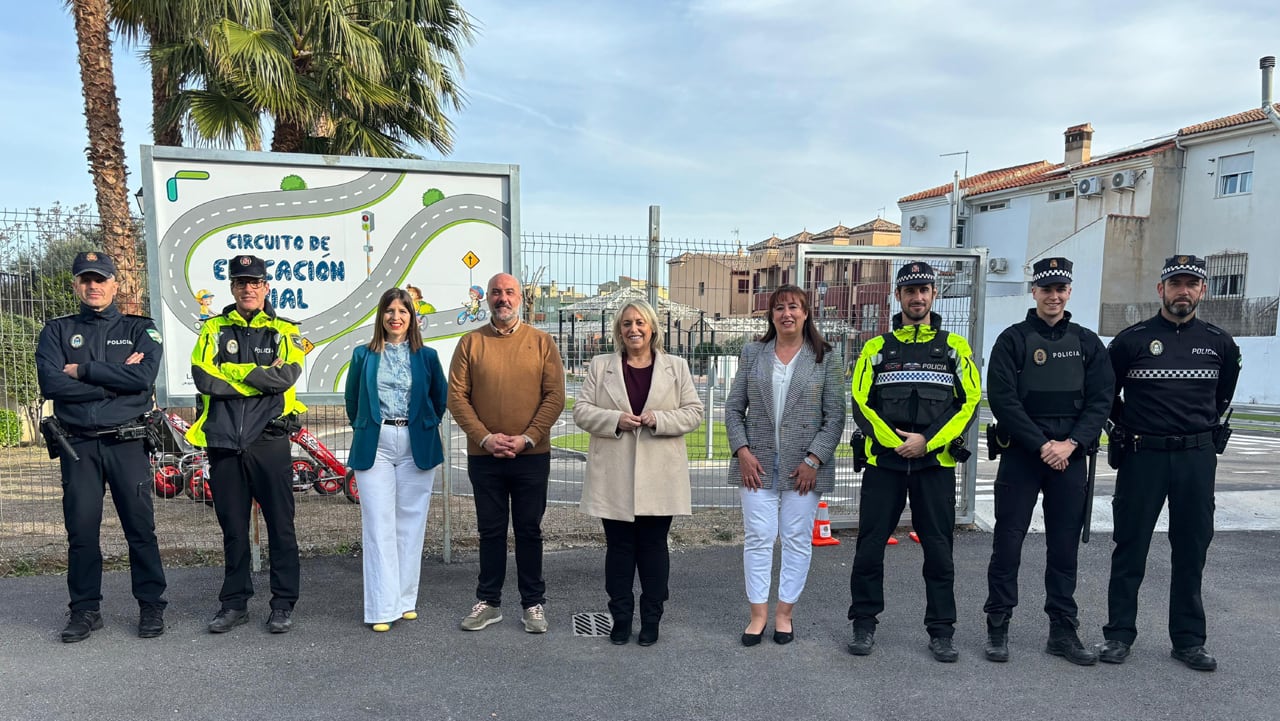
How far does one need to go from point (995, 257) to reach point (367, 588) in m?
36.5

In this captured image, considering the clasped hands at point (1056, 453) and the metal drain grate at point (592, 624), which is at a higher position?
the clasped hands at point (1056, 453)

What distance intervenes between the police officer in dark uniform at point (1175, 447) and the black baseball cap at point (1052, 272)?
0.45 meters

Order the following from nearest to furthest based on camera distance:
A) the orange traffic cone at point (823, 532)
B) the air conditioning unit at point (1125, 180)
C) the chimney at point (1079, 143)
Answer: the orange traffic cone at point (823, 532)
the air conditioning unit at point (1125, 180)
the chimney at point (1079, 143)

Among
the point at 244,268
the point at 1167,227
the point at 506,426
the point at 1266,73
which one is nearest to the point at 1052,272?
the point at 506,426

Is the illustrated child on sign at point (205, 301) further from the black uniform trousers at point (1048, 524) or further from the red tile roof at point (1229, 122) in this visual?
the red tile roof at point (1229, 122)

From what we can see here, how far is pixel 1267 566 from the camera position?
5895mm

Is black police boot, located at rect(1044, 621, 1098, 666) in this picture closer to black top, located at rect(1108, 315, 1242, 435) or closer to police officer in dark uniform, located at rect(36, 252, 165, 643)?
black top, located at rect(1108, 315, 1242, 435)

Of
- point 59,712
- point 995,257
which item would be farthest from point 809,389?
point 995,257

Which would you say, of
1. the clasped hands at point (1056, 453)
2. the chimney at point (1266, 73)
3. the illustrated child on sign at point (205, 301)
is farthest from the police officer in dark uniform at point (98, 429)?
the chimney at point (1266, 73)

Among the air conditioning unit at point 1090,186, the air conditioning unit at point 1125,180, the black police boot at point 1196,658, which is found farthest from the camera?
the air conditioning unit at point 1090,186

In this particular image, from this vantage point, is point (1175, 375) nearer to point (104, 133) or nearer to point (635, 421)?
point (635, 421)

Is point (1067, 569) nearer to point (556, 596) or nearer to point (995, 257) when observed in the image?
point (556, 596)

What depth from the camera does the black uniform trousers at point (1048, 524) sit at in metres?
4.15

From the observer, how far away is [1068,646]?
4.12 meters
